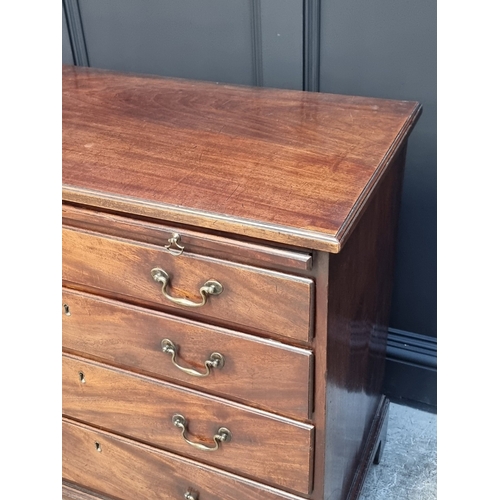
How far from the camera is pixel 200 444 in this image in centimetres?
108

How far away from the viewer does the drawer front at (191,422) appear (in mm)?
1013

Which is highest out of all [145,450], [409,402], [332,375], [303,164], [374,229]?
[303,164]

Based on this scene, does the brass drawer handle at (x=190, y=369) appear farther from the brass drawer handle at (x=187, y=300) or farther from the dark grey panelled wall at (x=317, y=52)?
the dark grey panelled wall at (x=317, y=52)

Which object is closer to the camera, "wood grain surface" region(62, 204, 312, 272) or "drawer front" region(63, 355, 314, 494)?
"wood grain surface" region(62, 204, 312, 272)

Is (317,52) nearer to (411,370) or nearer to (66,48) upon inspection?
(66,48)

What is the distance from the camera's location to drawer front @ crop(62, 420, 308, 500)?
43.5 inches

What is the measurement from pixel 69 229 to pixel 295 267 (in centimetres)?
37

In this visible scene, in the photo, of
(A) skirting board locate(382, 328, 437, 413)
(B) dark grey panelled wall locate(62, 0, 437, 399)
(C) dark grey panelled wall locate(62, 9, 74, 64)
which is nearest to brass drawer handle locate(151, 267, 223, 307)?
(B) dark grey panelled wall locate(62, 0, 437, 399)

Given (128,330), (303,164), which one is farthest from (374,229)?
(128,330)

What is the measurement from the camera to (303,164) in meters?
0.95

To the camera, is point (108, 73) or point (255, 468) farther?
point (108, 73)

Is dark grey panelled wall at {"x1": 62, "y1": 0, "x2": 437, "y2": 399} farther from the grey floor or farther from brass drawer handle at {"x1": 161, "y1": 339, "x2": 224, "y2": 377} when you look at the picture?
brass drawer handle at {"x1": 161, "y1": 339, "x2": 224, "y2": 377}

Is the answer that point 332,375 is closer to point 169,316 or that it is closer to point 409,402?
point 169,316

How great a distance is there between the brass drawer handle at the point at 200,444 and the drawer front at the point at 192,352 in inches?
3.0
